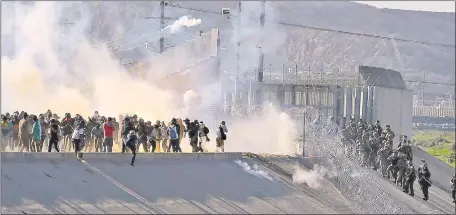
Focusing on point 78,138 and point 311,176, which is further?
point 311,176

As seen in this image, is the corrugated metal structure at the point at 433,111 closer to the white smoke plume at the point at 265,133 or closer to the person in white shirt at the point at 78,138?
the white smoke plume at the point at 265,133

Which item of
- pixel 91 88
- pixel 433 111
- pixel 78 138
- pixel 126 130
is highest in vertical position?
pixel 91 88

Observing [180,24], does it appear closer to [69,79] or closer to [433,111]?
[69,79]

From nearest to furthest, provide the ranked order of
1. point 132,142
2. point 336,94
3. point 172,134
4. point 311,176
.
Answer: point 132,142 < point 311,176 < point 172,134 < point 336,94

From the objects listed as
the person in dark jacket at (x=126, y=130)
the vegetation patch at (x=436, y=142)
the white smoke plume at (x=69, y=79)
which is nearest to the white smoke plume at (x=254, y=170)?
the person in dark jacket at (x=126, y=130)

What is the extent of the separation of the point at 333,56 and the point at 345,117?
127 m

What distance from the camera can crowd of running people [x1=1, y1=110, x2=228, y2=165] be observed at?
22.4m

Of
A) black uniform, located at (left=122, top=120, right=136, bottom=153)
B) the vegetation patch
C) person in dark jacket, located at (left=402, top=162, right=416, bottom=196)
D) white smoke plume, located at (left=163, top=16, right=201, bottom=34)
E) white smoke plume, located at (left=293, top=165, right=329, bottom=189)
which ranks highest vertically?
white smoke plume, located at (left=163, top=16, right=201, bottom=34)

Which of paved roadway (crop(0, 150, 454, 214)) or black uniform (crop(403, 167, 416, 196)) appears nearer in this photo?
paved roadway (crop(0, 150, 454, 214))

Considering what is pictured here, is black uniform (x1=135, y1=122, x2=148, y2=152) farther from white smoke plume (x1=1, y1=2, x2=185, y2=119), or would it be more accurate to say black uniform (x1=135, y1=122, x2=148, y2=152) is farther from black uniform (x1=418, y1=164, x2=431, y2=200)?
white smoke plume (x1=1, y1=2, x2=185, y2=119)

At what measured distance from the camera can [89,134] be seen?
79.5ft

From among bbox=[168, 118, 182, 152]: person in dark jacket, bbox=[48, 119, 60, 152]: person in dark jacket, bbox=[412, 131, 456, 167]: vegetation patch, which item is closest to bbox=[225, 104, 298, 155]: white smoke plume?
bbox=[168, 118, 182, 152]: person in dark jacket

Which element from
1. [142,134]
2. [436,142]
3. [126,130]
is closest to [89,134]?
[142,134]

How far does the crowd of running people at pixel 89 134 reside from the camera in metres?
22.4
